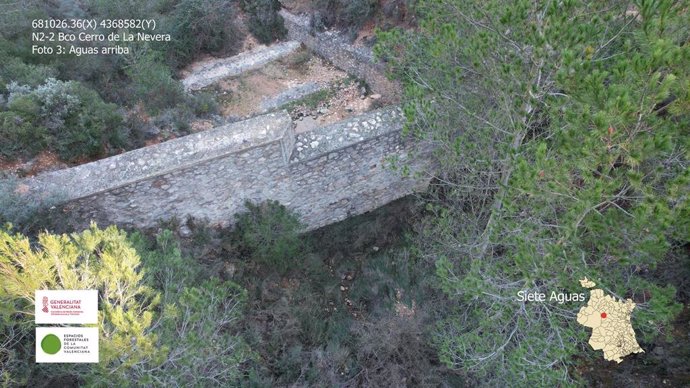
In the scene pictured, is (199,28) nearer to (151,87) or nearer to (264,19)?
(264,19)

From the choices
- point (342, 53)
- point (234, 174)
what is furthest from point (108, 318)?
point (342, 53)

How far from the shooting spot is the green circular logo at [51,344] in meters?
4.37

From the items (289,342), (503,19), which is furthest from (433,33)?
(289,342)

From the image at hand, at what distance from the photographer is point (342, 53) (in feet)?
40.3

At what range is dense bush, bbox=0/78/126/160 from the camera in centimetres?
687

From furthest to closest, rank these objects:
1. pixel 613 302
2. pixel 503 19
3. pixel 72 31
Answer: pixel 72 31 → pixel 503 19 → pixel 613 302

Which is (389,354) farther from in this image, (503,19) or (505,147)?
(503,19)

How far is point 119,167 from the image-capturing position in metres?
6.72

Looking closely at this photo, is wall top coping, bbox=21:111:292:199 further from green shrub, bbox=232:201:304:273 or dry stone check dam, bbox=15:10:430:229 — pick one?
green shrub, bbox=232:201:304:273

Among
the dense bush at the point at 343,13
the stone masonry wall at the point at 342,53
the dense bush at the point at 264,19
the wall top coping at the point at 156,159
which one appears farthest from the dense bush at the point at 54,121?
the dense bush at the point at 343,13

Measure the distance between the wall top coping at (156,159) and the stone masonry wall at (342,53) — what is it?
414 cm

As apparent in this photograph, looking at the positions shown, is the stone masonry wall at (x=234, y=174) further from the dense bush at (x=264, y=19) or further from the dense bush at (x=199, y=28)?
the dense bush at (x=264, y=19)

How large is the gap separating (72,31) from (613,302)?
37.4ft

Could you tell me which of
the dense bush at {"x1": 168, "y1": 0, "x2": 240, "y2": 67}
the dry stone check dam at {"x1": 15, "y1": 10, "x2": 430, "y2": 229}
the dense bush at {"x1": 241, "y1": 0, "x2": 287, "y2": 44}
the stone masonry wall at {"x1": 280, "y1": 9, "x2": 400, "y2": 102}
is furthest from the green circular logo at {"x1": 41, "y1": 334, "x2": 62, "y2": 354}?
the dense bush at {"x1": 241, "y1": 0, "x2": 287, "y2": 44}
